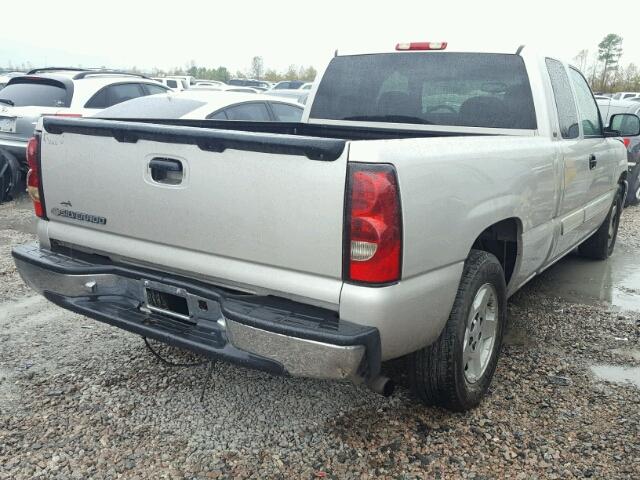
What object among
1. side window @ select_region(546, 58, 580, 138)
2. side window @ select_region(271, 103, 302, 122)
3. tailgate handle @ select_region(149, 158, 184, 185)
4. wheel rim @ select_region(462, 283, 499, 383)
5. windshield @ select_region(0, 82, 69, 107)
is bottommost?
wheel rim @ select_region(462, 283, 499, 383)

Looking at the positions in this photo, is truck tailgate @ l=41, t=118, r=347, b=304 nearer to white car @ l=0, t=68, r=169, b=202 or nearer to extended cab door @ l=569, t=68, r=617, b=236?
extended cab door @ l=569, t=68, r=617, b=236

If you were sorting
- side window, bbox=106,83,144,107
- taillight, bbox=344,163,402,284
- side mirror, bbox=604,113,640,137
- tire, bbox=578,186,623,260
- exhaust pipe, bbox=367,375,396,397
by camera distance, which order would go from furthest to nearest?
side window, bbox=106,83,144,107, tire, bbox=578,186,623,260, side mirror, bbox=604,113,640,137, exhaust pipe, bbox=367,375,396,397, taillight, bbox=344,163,402,284

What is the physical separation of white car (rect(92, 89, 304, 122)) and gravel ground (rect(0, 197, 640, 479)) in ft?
12.7

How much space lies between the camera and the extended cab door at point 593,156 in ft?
14.3

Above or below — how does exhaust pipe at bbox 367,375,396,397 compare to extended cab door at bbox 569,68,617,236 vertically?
below

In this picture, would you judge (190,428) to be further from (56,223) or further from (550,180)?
(550,180)

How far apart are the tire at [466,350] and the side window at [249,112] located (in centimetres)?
486

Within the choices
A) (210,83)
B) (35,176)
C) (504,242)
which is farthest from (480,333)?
(210,83)

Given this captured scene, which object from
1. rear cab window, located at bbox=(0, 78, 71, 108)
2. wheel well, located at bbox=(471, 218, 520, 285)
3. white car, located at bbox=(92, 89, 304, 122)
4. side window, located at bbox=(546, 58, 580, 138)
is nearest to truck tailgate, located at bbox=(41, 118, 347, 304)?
wheel well, located at bbox=(471, 218, 520, 285)

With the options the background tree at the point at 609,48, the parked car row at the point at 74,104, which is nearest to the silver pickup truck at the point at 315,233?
the parked car row at the point at 74,104

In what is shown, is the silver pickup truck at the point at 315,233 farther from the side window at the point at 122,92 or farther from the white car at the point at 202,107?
the side window at the point at 122,92

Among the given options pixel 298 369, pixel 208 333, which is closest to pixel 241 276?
pixel 208 333

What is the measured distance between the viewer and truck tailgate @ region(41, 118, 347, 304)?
7.43 ft

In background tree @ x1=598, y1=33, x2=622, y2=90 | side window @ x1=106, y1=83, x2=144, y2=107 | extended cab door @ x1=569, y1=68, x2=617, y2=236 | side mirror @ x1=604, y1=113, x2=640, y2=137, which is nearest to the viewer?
extended cab door @ x1=569, y1=68, x2=617, y2=236
